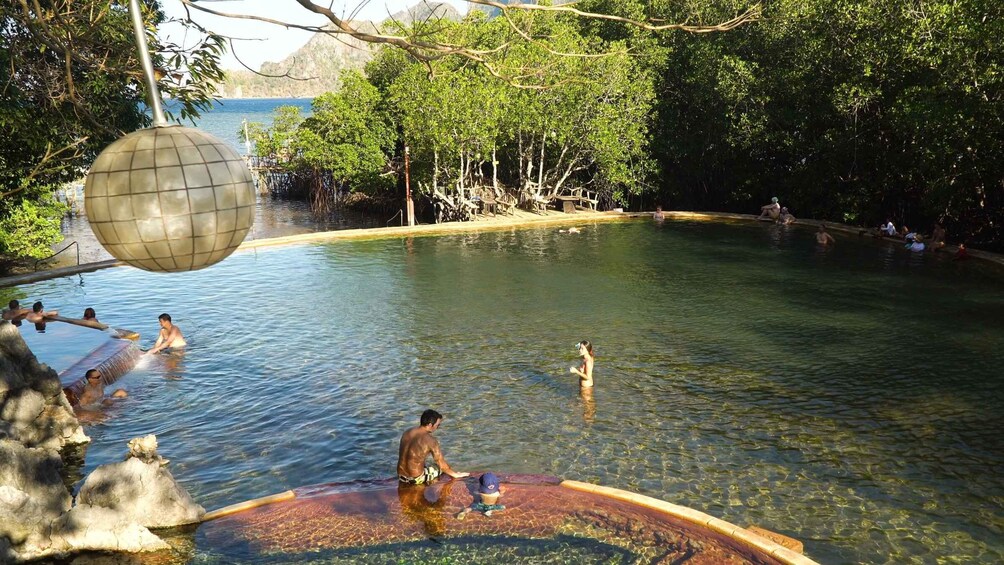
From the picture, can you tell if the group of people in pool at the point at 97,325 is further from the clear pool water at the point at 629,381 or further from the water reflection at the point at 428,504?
the water reflection at the point at 428,504

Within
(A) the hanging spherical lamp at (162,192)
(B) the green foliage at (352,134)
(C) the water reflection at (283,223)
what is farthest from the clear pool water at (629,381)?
(B) the green foliage at (352,134)

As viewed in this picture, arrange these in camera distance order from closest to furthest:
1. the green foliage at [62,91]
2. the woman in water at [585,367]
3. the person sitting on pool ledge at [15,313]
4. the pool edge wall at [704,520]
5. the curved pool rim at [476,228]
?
the green foliage at [62,91]
the pool edge wall at [704,520]
the woman in water at [585,367]
the person sitting on pool ledge at [15,313]
the curved pool rim at [476,228]

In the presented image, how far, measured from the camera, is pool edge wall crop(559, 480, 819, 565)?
8.05 meters

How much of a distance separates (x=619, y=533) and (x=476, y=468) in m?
2.80

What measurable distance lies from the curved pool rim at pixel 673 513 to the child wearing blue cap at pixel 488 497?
0.97m

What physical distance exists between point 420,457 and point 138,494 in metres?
3.34

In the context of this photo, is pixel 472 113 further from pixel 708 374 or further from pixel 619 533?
pixel 619 533

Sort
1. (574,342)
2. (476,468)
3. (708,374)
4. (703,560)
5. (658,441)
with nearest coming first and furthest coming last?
(703,560), (476,468), (658,441), (708,374), (574,342)

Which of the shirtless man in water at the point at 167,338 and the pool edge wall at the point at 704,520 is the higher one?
the shirtless man in water at the point at 167,338

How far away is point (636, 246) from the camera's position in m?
28.0

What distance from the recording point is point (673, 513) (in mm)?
8961

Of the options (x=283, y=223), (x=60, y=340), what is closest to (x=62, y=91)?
(x=60, y=340)

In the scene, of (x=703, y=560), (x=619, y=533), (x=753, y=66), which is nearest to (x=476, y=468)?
(x=619, y=533)

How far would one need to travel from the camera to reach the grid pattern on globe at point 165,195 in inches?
129
